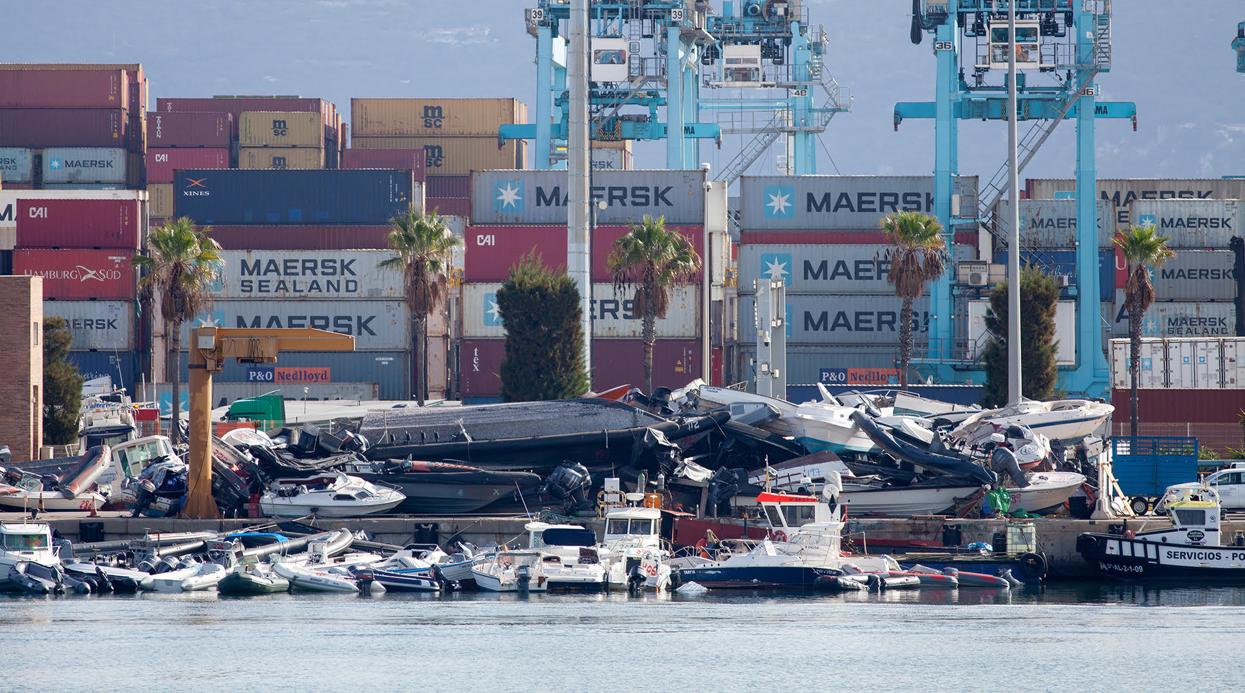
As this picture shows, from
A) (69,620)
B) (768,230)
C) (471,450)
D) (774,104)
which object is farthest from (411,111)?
(69,620)

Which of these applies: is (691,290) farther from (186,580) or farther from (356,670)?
(356,670)

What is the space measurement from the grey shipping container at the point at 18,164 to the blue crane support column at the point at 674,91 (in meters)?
51.5

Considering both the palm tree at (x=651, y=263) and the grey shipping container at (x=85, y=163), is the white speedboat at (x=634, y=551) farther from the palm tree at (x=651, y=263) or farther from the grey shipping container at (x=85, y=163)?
the grey shipping container at (x=85, y=163)

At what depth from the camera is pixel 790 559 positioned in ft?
157

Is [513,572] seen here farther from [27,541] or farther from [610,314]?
[610,314]

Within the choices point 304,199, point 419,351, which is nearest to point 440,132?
point 304,199

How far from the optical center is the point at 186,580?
158 ft

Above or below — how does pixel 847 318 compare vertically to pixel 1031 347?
above

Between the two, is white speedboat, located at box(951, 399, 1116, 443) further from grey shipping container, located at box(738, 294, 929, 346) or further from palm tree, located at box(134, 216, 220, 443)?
palm tree, located at box(134, 216, 220, 443)

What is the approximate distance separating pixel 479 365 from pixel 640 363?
7336 mm

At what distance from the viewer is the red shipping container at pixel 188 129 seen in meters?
148

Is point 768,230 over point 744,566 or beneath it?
over

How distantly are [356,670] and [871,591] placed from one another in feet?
49.8

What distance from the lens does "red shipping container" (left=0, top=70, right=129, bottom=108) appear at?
12950 centimetres
